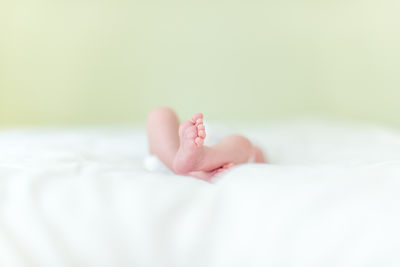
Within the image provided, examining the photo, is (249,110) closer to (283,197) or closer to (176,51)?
(176,51)

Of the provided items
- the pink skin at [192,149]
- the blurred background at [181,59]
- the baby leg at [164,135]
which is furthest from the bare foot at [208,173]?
the blurred background at [181,59]

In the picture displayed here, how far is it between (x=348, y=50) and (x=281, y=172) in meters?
1.81

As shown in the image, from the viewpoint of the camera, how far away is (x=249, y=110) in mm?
2354

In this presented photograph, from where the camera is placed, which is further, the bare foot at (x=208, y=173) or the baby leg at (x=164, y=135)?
the baby leg at (x=164, y=135)

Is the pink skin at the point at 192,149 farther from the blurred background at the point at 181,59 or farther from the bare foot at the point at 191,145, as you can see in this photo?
the blurred background at the point at 181,59

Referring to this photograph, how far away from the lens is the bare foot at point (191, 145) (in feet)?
2.29

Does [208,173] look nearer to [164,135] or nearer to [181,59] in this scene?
[164,135]

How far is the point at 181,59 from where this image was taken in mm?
2266

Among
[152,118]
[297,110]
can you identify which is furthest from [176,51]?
[152,118]

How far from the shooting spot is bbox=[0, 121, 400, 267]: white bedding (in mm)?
490

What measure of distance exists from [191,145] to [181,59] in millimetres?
1622

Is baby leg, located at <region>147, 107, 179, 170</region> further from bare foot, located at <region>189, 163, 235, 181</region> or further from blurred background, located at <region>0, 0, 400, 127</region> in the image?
blurred background, located at <region>0, 0, 400, 127</region>

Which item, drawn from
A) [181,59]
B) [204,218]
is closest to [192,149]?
[204,218]

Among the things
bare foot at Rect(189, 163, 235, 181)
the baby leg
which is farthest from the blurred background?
bare foot at Rect(189, 163, 235, 181)
